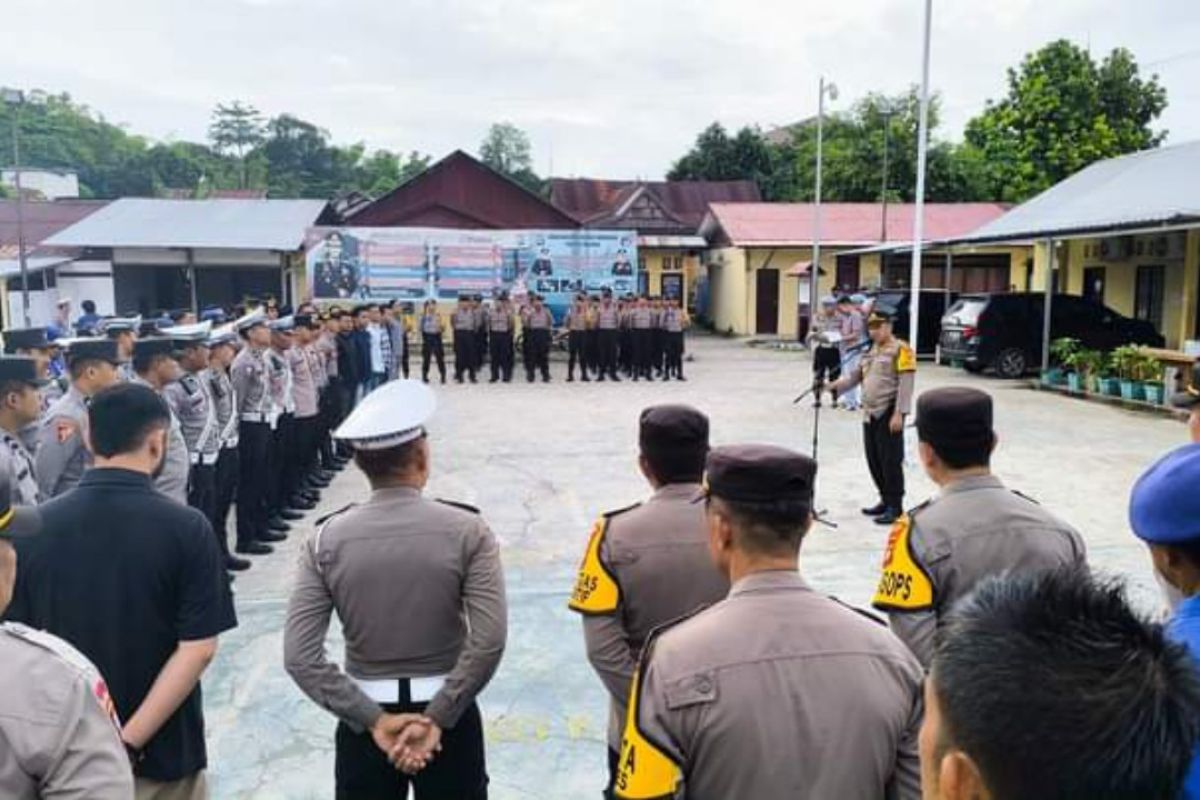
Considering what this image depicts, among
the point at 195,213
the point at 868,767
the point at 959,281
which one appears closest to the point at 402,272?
the point at 195,213

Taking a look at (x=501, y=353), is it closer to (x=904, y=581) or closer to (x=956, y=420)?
(x=956, y=420)

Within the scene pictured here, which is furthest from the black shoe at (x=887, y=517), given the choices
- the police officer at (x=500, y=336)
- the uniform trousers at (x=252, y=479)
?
the police officer at (x=500, y=336)

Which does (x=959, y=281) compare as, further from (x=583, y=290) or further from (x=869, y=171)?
(x=583, y=290)

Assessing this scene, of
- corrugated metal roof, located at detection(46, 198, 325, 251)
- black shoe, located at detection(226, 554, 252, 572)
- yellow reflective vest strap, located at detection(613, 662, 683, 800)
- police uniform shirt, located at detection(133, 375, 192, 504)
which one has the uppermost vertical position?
corrugated metal roof, located at detection(46, 198, 325, 251)

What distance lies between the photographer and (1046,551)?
8.27ft

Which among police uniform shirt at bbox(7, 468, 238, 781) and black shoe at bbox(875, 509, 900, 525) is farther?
black shoe at bbox(875, 509, 900, 525)

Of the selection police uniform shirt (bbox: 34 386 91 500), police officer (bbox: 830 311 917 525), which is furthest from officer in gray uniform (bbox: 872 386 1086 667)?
police officer (bbox: 830 311 917 525)

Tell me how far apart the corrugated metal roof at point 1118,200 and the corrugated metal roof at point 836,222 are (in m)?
6.84

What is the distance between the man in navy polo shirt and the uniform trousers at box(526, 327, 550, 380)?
14.8 meters

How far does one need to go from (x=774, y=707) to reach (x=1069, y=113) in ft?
104

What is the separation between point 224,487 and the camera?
6516 mm

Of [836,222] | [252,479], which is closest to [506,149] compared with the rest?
[836,222]

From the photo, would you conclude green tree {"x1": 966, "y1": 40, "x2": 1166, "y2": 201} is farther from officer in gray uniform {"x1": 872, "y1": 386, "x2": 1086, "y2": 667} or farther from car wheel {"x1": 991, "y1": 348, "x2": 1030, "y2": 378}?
officer in gray uniform {"x1": 872, "y1": 386, "x2": 1086, "y2": 667}

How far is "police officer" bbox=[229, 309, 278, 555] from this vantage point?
22.7ft
